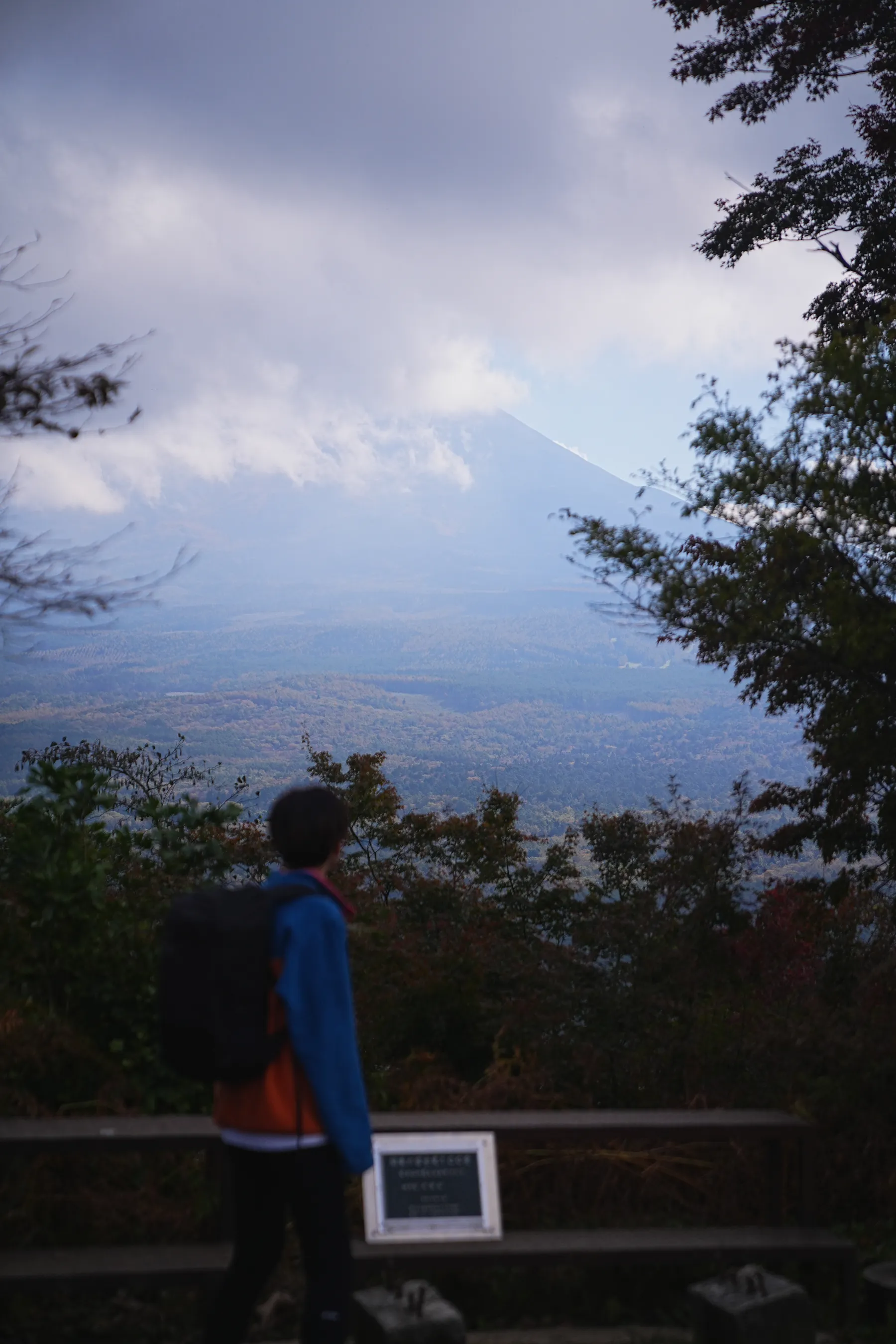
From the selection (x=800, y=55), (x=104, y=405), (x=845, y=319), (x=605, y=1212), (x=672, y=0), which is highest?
(x=672, y=0)

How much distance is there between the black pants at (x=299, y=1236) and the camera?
2807 millimetres

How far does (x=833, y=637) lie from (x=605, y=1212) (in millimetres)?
3622

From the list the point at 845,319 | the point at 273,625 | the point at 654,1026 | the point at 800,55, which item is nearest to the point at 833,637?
the point at 654,1026

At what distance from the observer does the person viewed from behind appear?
278cm

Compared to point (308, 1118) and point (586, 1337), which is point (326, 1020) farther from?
point (586, 1337)

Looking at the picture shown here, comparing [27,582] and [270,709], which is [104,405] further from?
[270,709]

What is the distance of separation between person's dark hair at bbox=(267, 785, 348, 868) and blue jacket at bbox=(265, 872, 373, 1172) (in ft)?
0.51

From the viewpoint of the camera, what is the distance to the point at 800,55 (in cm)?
1239

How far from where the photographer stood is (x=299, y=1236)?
9.45ft

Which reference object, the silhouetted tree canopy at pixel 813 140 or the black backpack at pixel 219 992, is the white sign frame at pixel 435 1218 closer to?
the black backpack at pixel 219 992

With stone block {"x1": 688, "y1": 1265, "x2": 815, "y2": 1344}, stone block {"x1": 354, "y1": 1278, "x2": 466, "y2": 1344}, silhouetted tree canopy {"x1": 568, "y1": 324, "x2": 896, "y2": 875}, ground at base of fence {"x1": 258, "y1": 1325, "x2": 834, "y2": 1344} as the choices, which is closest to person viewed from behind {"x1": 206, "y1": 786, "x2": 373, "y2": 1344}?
stone block {"x1": 354, "y1": 1278, "x2": 466, "y2": 1344}

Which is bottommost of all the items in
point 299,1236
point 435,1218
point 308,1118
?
point 435,1218

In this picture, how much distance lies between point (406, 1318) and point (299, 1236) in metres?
0.85

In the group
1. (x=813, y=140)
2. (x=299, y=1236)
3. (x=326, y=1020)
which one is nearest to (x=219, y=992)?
(x=326, y=1020)
